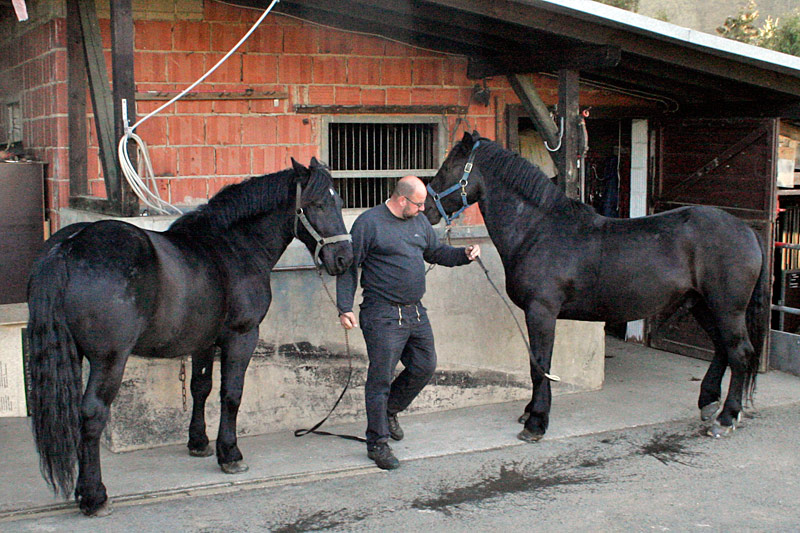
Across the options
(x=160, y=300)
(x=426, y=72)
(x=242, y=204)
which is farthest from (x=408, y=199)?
(x=426, y=72)

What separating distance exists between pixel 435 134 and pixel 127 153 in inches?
149

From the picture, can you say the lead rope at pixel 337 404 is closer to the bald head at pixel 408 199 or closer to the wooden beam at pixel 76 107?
the bald head at pixel 408 199

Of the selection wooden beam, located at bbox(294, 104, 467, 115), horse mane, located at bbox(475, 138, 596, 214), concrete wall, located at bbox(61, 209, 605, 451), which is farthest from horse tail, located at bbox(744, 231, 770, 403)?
wooden beam, located at bbox(294, 104, 467, 115)

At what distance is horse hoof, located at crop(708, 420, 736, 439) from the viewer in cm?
639

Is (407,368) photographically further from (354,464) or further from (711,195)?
(711,195)

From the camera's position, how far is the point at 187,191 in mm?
7770

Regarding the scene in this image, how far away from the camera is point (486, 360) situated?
23.6 feet

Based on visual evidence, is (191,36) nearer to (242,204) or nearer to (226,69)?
(226,69)

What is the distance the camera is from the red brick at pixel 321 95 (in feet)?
26.8

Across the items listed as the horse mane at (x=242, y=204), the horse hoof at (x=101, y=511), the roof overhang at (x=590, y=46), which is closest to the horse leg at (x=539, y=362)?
the horse mane at (x=242, y=204)

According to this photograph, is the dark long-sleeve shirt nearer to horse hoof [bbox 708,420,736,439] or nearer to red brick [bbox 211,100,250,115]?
horse hoof [bbox 708,420,736,439]

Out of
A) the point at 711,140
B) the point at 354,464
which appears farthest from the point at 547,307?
the point at 711,140

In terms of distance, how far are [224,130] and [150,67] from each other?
83 cm

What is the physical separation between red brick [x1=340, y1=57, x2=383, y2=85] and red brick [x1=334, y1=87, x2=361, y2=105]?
0.07m
